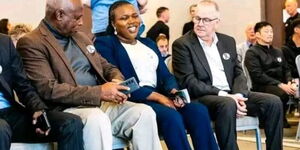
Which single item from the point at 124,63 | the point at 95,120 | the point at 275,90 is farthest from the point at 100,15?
the point at 275,90

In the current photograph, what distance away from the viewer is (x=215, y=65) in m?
4.03

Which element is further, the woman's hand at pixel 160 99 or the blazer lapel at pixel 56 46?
the woman's hand at pixel 160 99

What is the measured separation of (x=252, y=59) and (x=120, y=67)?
2.17 meters

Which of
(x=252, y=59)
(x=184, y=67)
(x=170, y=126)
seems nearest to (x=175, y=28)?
(x=252, y=59)

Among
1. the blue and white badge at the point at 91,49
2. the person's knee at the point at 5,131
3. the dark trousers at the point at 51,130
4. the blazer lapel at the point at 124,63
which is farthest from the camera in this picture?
the blazer lapel at the point at 124,63

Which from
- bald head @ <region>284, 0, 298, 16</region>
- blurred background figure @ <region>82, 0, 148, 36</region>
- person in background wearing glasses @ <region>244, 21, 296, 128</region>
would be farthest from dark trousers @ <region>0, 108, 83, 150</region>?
bald head @ <region>284, 0, 298, 16</region>

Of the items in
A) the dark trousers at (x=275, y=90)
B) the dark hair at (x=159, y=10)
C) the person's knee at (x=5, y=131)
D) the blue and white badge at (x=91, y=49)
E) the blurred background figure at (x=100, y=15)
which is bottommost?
the dark trousers at (x=275, y=90)

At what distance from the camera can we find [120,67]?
3.54m

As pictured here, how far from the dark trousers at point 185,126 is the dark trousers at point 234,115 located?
0.19 metres

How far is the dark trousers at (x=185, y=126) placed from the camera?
3.21 m

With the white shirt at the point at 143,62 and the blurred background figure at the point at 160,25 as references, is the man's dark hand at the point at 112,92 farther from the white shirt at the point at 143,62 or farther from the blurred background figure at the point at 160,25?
the blurred background figure at the point at 160,25

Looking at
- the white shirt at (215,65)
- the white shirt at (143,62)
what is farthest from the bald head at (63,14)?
the white shirt at (215,65)

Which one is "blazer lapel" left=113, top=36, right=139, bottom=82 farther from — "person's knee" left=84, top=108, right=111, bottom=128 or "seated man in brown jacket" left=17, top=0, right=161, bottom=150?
"person's knee" left=84, top=108, right=111, bottom=128

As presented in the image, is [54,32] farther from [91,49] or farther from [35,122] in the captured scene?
[35,122]
